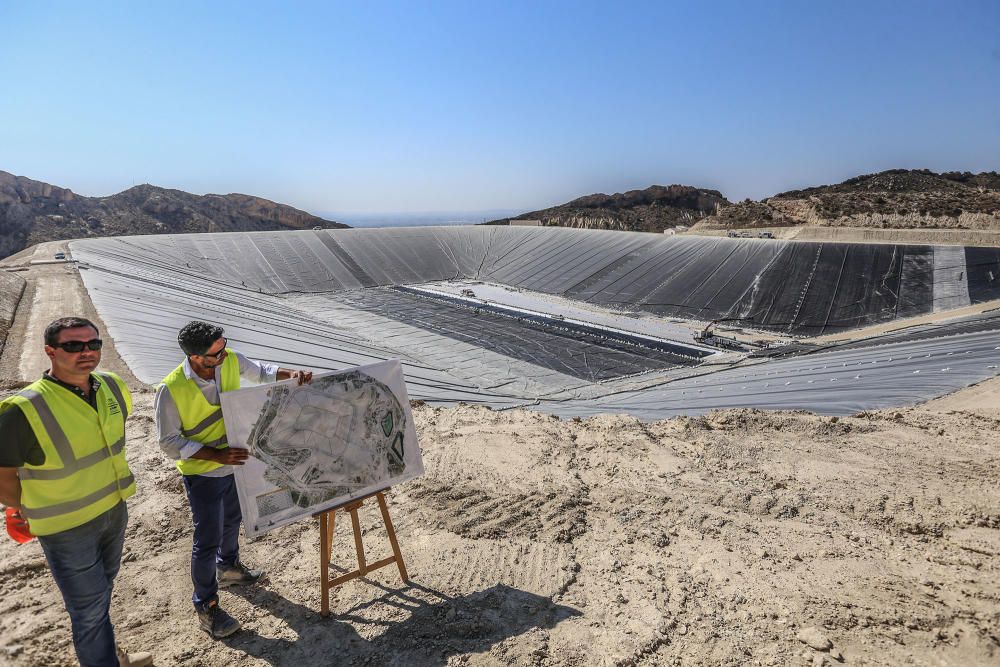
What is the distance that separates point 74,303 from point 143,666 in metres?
15.2

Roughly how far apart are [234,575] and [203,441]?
45.0 inches

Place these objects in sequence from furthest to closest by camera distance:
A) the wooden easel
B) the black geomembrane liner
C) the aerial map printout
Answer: the black geomembrane liner
the wooden easel
the aerial map printout

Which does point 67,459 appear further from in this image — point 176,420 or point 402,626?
point 402,626

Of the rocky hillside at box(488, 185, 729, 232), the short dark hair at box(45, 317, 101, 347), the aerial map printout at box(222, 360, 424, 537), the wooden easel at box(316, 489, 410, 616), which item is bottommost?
the wooden easel at box(316, 489, 410, 616)

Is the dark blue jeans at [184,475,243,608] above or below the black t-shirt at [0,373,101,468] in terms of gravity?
below

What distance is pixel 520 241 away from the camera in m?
37.6

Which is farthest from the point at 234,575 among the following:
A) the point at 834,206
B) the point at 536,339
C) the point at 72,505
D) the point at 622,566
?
the point at 834,206

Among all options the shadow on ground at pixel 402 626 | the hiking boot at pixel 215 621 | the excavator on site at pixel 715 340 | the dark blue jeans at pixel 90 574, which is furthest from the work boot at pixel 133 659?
the excavator on site at pixel 715 340

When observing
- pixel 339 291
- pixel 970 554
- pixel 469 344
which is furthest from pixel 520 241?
pixel 970 554

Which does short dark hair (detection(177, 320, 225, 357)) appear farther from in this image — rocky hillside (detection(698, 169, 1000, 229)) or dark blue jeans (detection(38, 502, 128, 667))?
rocky hillside (detection(698, 169, 1000, 229))

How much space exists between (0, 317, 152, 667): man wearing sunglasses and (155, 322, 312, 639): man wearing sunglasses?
0.33m

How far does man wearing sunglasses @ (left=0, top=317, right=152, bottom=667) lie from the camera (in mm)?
2459

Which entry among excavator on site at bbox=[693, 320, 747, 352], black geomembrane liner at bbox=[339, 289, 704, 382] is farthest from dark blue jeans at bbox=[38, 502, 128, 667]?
excavator on site at bbox=[693, 320, 747, 352]

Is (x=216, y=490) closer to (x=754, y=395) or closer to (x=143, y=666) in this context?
(x=143, y=666)
